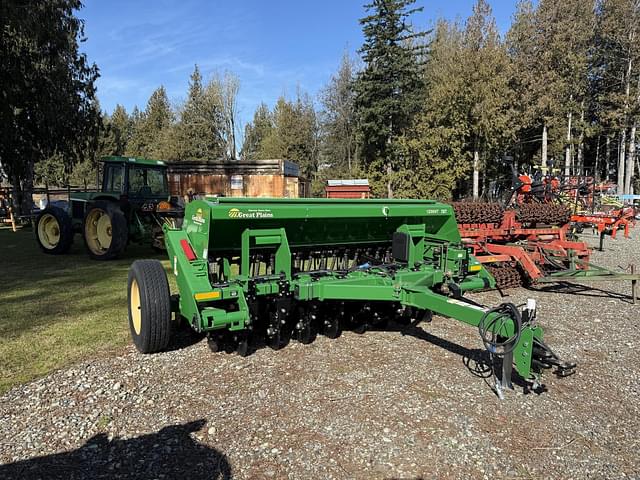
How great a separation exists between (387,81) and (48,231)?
65.8ft

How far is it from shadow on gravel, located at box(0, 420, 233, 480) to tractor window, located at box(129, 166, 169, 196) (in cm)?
866

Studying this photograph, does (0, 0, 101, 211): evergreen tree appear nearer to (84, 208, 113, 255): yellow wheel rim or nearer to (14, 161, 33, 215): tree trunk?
(14, 161, 33, 215): tree trunk

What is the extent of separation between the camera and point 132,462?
107 inches

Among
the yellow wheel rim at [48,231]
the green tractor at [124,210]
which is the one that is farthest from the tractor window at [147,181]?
the yellow wheel rim at [48,231]

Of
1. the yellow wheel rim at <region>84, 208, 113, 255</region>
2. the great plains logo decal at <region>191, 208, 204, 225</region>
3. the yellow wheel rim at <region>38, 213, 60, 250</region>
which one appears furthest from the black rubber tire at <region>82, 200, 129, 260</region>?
the great plains logo decal at <region>191, 208, 204, 225</region>

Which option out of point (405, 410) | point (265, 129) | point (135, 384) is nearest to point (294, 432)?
point (405, 410)

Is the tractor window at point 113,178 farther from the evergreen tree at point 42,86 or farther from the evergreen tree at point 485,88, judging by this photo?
the evergreen tree at point 485,88

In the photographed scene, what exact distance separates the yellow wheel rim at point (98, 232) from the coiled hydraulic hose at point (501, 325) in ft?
29.9

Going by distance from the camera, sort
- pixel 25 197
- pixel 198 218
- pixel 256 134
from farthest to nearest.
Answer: pixel 256 134 → pixel 25 197 → pixel 198 218

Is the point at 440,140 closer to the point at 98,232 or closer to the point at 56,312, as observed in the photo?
the point at 98,232

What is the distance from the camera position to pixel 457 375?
3.93 metres

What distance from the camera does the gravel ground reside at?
2699mm

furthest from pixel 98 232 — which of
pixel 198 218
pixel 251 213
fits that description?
pixel 251 213

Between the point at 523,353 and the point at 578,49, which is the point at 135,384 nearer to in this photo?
the point at 523,353
